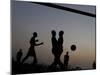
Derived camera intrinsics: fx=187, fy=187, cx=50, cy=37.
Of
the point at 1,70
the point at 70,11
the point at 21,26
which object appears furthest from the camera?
the point at 70,11

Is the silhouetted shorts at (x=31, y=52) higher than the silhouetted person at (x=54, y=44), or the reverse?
the silhouetted person at (x=54, y=44)

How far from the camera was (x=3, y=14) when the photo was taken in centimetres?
223

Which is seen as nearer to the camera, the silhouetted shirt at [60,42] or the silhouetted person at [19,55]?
the silhouetted person at [19,55]

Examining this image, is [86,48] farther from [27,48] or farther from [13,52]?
[13,52]

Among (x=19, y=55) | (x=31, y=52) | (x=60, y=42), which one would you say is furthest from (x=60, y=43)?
(x=19, y=55)

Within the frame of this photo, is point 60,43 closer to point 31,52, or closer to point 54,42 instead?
point 54,42

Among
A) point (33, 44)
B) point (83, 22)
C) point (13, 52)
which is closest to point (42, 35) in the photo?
point (33, 44)

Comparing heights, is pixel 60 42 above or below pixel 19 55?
above

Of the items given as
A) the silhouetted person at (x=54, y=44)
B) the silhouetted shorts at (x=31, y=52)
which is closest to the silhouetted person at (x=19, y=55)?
the silhouetted shorts at (x=31, y=52)

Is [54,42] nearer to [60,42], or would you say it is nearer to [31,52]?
[60,42]

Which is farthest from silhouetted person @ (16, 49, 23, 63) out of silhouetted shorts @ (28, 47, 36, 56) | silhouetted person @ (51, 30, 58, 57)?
silhouetted person @ (51, 30, 58, 57)

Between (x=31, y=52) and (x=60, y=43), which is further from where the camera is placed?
(x=60, y=43)

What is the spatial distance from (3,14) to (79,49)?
3.78ft

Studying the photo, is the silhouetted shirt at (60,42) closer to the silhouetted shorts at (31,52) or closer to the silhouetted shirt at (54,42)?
the silhouetted shirt at (54,42)
